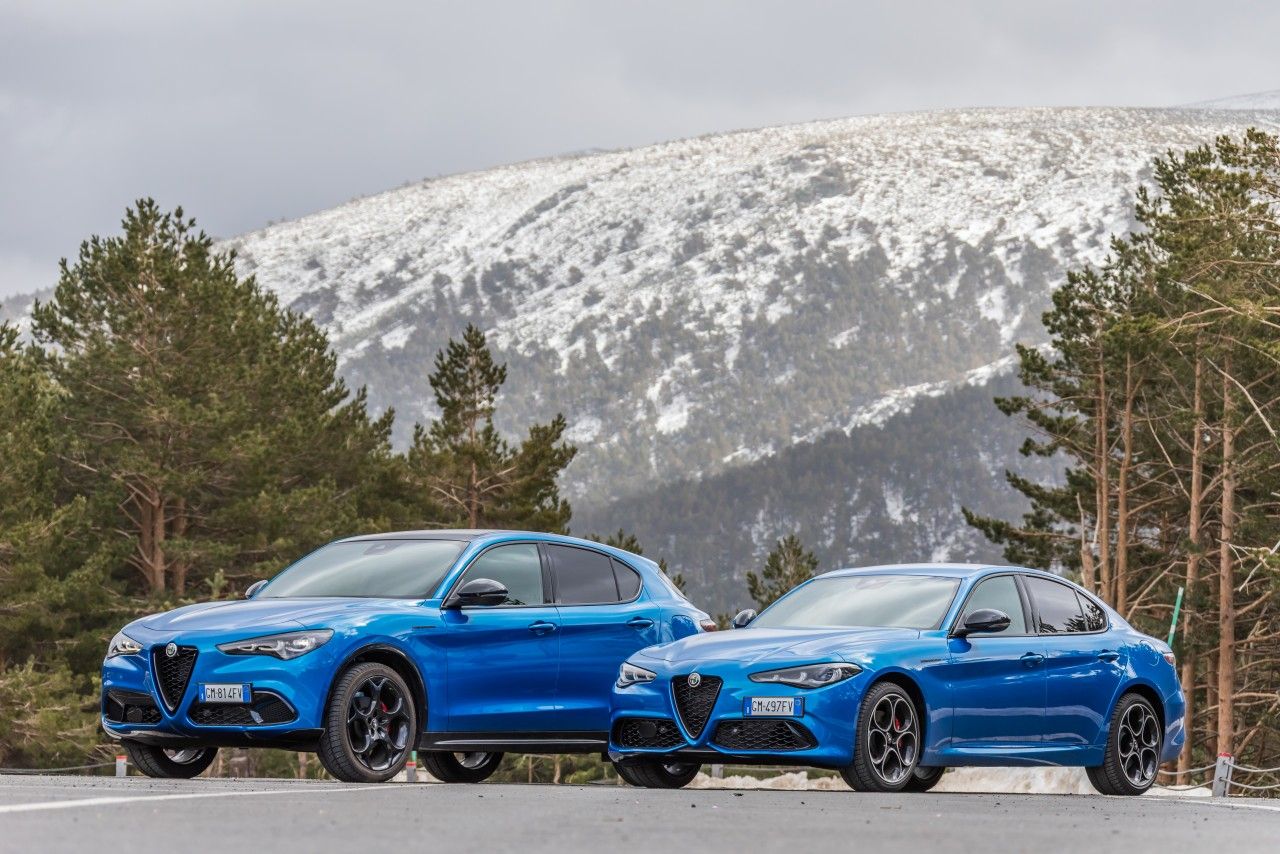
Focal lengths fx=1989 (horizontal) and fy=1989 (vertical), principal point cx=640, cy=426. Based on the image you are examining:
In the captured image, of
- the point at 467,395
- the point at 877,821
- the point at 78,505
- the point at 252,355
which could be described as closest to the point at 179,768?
the point at 877,821

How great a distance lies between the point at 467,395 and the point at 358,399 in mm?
3436

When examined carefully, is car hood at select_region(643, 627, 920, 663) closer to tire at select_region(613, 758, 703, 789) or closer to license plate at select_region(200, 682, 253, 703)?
tire at select_region(613, 758, 703, 789)

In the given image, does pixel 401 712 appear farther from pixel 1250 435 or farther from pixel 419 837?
pixel 1250 435

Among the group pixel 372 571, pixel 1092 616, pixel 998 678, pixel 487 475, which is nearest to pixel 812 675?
pixel 998 678

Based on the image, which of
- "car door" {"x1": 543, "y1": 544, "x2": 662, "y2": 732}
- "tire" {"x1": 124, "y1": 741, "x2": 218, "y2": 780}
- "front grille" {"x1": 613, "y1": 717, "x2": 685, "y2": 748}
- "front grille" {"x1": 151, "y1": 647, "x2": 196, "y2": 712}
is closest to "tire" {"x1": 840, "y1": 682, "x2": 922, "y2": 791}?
"front grille" {"x1": 613, "y1": 717, "x2": 685, "y2": 748}

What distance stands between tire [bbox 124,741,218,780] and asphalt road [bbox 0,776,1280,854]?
1236 millimetres

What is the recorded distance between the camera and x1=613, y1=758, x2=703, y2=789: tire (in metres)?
13.3

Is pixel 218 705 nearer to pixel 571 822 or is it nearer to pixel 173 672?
pixel 173 672

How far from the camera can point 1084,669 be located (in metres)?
14.0

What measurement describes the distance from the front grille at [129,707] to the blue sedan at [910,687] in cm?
291

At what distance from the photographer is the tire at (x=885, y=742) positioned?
39.6 ft

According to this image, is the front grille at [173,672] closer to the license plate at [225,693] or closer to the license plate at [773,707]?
the license plate at [225,693]

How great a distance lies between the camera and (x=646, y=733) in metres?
12.7

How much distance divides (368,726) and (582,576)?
2.50 m
